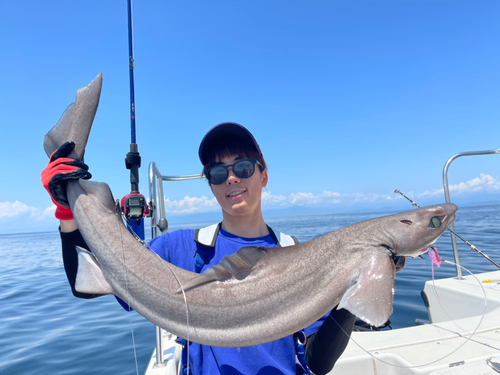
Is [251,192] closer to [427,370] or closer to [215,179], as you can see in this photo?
[215,179]

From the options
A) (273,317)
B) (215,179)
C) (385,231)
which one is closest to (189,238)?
(215,179)

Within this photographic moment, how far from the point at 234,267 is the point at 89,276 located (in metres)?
1.03

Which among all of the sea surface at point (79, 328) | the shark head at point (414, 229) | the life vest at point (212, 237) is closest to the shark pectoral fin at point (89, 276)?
the life vest at point (212, 237)

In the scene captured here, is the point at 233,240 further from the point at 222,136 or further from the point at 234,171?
the point at 222,136

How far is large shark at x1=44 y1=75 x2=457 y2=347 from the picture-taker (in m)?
1.70

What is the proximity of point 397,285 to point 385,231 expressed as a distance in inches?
314

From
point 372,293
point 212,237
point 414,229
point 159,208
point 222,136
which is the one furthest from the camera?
point 159,208

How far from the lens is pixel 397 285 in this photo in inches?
338

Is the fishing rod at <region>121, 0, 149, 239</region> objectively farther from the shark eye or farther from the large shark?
the shark eye

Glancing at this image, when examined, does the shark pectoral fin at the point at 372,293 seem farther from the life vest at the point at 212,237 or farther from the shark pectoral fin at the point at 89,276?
the shark pectoral fin at the point at 89,276

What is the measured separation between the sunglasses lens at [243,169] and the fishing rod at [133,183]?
889 millimetres

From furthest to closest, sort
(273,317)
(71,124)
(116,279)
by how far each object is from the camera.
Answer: (71,124)
(116,279)
(273,317)

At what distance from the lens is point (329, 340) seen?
2.07m

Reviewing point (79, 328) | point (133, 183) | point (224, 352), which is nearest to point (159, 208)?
point (133, 183)
